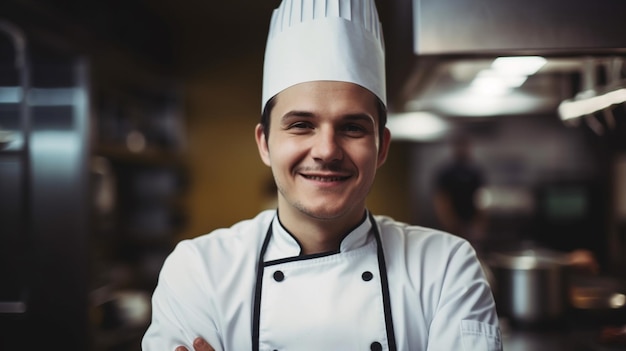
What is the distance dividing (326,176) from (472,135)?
13.6ft

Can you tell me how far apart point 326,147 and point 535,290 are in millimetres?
1227

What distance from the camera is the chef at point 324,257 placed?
140 centimetres

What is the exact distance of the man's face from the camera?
4.54 feet

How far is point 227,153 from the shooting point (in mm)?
5375

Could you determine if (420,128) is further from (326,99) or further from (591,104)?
(326,99)

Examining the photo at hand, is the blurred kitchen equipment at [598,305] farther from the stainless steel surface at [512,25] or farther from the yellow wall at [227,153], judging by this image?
the yellow wall at [227,153]

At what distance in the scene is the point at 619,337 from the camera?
180cm

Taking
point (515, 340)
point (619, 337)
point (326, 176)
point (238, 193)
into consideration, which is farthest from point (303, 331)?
point (238, 193)

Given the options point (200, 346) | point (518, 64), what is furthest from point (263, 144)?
point (518, 64)

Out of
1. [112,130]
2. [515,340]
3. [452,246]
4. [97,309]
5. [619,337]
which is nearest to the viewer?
[452,246]

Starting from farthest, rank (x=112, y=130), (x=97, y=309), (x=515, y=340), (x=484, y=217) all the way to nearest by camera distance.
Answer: (x=484, y=217) < (x=112, y=130) < (x=97, y=309) < (x=515, y=340)

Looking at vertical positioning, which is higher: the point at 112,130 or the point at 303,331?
the point at 112,130

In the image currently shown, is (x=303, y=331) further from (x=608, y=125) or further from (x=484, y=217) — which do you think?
(x=484, y=217)

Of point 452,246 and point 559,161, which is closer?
point 452,246
